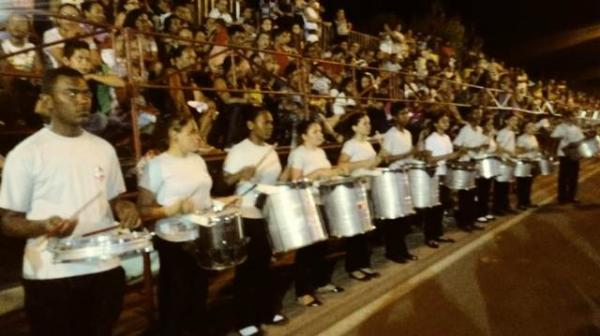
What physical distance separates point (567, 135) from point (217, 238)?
9.79 meters

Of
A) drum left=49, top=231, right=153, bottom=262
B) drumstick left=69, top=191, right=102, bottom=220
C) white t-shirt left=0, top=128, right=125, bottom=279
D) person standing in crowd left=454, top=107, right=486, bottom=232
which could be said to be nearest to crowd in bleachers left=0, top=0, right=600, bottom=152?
white t-shirt left=0, top=128, right=125, bottom=279

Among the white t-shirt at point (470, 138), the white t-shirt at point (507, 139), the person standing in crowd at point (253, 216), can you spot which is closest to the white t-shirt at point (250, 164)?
the person standing in crowd at point (253, 216)

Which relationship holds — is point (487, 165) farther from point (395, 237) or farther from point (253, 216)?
point (253, 216)

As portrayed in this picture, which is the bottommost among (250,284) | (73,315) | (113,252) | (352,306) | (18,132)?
(352,306)

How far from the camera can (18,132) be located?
5.55 m

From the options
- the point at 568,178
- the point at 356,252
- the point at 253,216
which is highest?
the point at 253,216

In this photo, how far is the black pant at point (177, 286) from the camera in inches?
173

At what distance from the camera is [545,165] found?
11.0 metres

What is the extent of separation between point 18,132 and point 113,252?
120 inches

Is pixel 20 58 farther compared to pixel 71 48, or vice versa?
pixel 20 58

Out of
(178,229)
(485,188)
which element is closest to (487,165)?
(485,188)

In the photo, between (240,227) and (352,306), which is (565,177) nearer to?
(352,306)

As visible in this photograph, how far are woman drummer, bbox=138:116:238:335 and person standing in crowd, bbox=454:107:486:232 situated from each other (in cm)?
574

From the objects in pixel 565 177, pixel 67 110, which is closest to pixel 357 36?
pixel 565 177
